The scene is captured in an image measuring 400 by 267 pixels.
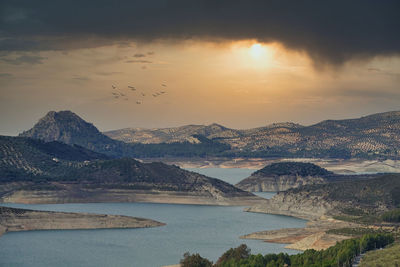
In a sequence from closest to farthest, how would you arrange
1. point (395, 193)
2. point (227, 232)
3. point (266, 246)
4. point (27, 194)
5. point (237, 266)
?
point (237, 266) < point (266, 246) < point (227, 232) < point (395, 193) < point (27, 194)

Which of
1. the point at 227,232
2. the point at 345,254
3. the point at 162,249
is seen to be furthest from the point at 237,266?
the point at 227,232

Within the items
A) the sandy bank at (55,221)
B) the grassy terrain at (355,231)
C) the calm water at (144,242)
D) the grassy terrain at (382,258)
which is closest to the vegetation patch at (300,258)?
the grassy terrain at (382,258)

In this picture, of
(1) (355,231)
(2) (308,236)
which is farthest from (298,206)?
(1) (355,231)

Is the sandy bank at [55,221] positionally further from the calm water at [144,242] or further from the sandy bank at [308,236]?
the sandy bank at [308,236]

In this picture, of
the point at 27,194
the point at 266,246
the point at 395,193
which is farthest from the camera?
the point at 27,194

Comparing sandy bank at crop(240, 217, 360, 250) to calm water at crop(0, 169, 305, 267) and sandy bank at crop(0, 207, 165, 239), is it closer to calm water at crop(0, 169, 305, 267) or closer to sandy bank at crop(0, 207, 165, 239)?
calm water at crop(0, 169, 305, 267)

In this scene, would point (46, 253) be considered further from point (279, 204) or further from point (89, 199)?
point (89, 199)
